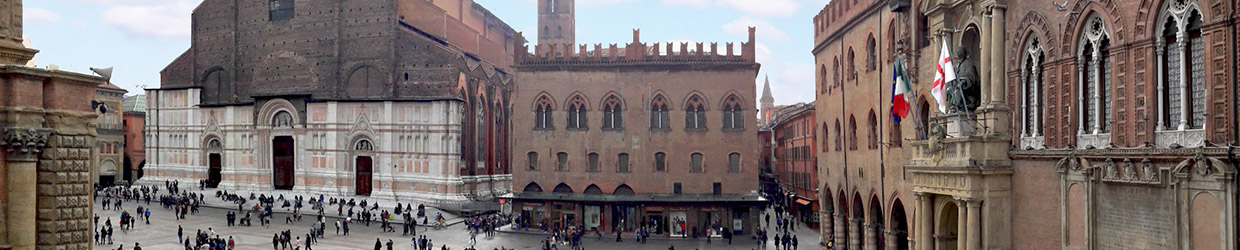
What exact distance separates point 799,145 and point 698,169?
48.3ft

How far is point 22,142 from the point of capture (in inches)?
656

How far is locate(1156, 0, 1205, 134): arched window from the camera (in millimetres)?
12500

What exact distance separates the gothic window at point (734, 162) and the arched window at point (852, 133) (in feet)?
41.2

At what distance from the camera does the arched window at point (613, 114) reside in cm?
4378

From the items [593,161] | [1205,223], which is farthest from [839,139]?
[1205,223]

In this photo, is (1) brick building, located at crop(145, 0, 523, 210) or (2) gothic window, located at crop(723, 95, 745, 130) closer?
(2) gothic window, located at crop(723, 95, 745, 130)

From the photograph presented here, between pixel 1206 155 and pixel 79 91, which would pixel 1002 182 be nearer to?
pixel 1206 155

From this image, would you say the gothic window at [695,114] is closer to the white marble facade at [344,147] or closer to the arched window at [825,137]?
the arched window at [825,137]

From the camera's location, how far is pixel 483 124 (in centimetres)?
6038

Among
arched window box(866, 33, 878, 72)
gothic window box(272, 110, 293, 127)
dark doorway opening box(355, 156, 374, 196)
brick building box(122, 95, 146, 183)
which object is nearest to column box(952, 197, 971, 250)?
arched window box(866, 33, 878, 72)

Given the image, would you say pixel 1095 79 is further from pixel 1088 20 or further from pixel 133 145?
pixel 133 145

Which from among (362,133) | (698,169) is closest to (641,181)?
(698,169)

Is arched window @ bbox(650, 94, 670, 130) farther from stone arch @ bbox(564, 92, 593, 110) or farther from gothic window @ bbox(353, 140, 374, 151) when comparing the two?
gothic window @ bbox(353, 140, 374, 151)

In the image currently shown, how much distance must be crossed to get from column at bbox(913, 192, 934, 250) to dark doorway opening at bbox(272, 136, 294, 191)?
4784 cm
